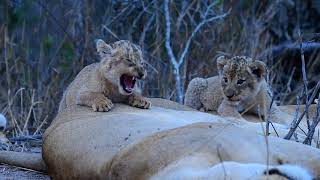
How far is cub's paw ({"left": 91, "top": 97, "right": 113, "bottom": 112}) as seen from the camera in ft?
18.4

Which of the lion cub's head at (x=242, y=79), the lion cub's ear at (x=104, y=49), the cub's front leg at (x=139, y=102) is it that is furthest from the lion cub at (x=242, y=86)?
the lion cub's ear at (x=104, y=49)

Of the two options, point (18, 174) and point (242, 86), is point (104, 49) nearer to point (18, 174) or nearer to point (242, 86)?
point (242, 86)

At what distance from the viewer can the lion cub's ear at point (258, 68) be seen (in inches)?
255

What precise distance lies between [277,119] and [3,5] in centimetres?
406

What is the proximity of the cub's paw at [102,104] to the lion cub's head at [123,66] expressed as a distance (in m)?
0.19

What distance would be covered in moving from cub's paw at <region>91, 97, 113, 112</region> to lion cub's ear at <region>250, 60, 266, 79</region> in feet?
4.17

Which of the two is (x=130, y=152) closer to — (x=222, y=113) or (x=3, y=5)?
(x=222, y=113)

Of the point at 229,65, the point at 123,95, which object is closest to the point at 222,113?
the point at 229,65

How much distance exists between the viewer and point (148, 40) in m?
9.05

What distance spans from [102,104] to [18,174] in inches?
29.2

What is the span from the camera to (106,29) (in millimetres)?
8672

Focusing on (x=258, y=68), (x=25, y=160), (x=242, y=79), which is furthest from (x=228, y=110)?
(x=25, y=160)

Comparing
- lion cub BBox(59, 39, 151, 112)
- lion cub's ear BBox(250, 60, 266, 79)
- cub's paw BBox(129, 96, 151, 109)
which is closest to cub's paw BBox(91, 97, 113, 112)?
lion cub BBox(59, 39, 151, 112)

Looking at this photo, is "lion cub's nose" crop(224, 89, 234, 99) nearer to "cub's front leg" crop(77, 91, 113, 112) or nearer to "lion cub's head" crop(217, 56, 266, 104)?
"lion cub's head" crop(217, 56, 266, 104)
